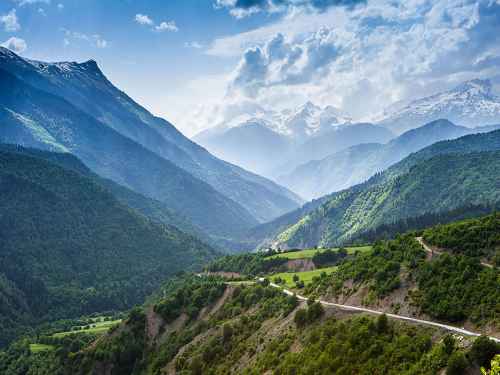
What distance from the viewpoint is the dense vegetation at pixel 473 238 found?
78.2 m

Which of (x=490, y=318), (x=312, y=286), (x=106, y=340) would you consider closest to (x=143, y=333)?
(x=106, y=340)

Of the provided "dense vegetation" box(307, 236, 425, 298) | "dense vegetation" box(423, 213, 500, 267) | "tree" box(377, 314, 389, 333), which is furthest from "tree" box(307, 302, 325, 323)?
"dense vegetation" box(423, 213, 500, 267)

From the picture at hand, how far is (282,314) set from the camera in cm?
10038

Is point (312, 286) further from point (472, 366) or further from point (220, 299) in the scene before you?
point (472, 366)

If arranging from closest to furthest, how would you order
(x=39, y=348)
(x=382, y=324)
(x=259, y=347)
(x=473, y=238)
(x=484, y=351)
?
(x=484, y=351) < (x=382, y=324) < (x=473, y=238) < (x=259, y=347) < (x=39, y=348)

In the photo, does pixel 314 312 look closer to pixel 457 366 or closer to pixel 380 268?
pixel 380 268

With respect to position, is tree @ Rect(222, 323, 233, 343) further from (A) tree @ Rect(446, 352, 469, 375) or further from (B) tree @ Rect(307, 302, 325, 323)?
(A) tree @ Rect(446, 352, 469, 375)

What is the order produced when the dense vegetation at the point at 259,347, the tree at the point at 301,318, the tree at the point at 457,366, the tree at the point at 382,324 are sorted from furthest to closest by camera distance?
the tree at the point at 301,318 < the tree at the point at 382,324 < the dense vegetation at the point at 259,347 < the tree at the point at 457,366

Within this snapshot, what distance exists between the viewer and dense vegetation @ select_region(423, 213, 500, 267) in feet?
257

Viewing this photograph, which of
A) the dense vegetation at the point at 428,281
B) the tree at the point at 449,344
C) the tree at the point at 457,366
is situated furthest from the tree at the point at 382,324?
the tree at the point at 457,366

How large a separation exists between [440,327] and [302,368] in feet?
71.2

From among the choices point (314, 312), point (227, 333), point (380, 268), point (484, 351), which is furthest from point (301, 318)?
point (484, 351)

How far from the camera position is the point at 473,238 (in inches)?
3280

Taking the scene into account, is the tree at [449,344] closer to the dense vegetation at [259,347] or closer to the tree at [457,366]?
the dense vegetation at [259,347]
